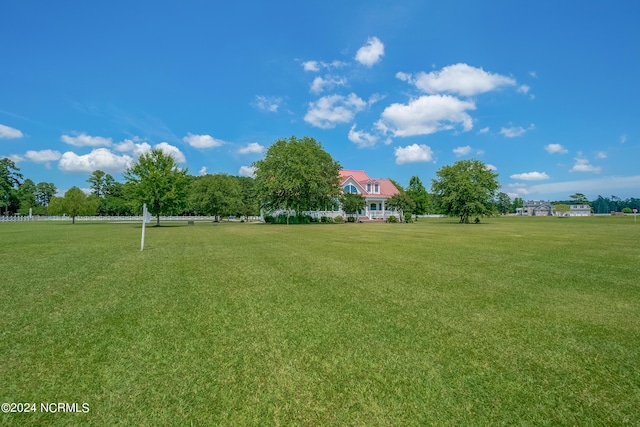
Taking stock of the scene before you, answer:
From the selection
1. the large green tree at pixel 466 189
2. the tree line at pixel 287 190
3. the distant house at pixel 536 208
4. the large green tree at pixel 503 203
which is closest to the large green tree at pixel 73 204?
the tree line at pixel 287 190

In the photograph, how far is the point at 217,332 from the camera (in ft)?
15.1

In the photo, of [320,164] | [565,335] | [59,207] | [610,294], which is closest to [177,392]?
[565,335]

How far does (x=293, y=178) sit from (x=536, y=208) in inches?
5998

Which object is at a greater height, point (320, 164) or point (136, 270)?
point (320, 164)

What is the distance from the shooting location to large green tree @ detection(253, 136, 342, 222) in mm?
40188

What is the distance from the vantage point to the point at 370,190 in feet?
183

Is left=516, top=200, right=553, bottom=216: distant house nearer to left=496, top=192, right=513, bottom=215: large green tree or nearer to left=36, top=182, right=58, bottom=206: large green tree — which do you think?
left=496, top=192, right=513, bottom=215: large green tree

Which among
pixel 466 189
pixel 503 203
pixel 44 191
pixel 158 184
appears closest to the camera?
pixel 158 184

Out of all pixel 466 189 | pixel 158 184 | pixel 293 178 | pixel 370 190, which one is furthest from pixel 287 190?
pixel 466 189

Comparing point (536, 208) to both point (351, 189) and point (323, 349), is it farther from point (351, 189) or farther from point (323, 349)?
point (323, 349)

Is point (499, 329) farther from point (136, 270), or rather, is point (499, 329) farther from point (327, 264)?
point (136, 270)

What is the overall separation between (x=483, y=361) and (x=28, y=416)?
15.3ft

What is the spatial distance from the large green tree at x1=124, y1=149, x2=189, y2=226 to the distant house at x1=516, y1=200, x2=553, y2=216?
15674cm

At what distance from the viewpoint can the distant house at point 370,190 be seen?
52125 millimetres
